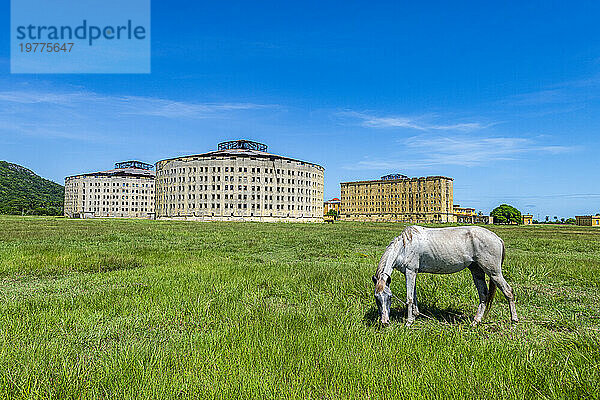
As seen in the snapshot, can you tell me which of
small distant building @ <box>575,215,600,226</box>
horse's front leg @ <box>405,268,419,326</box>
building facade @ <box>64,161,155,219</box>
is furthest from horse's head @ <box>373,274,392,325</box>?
small distant building @ <box>575,215,600,226</box>

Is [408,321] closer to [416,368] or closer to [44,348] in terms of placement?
[416,368]

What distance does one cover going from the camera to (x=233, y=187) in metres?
126

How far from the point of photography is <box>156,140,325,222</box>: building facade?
125562 millimetres

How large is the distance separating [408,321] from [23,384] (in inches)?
228

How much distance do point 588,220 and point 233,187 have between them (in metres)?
162

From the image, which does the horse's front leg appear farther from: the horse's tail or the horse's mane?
the horse's tail

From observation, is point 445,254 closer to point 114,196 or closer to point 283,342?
point 283,342

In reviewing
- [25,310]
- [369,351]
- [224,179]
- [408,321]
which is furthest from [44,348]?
[224,179]

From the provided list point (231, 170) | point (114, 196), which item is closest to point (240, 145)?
point (231, 170)

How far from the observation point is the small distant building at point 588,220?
518 feet

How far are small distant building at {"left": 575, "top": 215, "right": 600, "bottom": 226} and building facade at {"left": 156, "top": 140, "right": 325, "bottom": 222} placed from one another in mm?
132446

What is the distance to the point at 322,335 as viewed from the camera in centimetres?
578

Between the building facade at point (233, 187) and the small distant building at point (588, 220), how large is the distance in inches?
5214

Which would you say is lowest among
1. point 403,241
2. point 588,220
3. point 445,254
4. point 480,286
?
point 588,220
